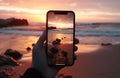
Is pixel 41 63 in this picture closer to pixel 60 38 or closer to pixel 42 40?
pixel 42 40

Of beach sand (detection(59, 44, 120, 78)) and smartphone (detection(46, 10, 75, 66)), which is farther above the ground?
smartphone (detection(46, 10, 75, 66))

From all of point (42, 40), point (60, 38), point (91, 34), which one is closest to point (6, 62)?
point (60, 38)

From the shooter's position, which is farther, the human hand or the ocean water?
the ocean water

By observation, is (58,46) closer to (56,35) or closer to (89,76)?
(56,35)

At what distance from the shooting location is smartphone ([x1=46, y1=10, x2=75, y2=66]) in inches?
94.7

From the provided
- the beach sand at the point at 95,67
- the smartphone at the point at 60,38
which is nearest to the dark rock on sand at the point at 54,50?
the smartphone at the point at 60,38

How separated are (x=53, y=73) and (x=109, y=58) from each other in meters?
9.71

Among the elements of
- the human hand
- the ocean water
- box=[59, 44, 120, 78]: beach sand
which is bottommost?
the ocean water

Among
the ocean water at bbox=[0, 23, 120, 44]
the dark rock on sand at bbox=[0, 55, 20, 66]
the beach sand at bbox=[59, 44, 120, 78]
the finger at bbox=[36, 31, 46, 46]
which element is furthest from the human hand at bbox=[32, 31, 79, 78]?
the ocean water at bbox=[0, 23, 120, 44]

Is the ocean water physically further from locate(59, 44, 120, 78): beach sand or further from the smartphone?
the smartphone

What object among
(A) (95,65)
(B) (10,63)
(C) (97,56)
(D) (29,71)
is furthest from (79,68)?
(D) (29,71)

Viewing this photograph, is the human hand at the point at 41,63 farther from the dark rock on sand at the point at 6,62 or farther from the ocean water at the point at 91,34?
the ocean water at the point at 91,34

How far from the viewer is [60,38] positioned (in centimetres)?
277

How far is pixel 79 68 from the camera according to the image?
31.1 feet
